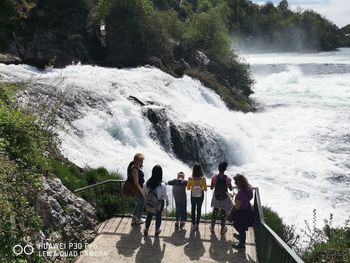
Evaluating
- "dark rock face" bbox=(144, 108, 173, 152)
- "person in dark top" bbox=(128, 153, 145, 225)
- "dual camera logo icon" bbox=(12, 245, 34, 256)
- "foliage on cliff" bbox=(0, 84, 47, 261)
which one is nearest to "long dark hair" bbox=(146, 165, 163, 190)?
"person in dark top" bbox=(128, 153, 145, 225)

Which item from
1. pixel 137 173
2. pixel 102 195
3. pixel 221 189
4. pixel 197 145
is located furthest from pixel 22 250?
pixel 197 145

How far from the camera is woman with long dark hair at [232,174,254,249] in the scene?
9.02 meters

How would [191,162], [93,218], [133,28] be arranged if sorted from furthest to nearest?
[133,28]
[191,162]
[93,218]

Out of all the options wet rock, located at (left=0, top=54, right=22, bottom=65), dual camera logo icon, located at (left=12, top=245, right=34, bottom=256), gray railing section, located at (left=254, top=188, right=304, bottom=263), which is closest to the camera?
gray railing section, located at (left=254, top=188, right=304, bottom=263)

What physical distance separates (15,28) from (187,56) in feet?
53.7

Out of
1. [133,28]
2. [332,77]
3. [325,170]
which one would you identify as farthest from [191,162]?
[332,77]

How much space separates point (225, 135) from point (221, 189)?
565 inches

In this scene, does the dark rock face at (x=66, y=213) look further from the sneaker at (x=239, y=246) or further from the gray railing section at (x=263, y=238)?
the sneaker at (x=239, y=246)

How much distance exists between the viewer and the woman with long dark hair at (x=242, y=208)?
9.02 m

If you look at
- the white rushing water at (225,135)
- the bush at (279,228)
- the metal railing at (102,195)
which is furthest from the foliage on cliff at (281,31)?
the metal railing at (102,195)

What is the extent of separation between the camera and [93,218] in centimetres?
996

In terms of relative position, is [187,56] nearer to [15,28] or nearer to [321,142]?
[15,28]

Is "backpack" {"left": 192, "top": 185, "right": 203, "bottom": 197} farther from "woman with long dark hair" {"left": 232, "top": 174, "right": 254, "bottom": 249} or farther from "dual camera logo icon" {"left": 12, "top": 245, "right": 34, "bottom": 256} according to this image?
"dual camera logo icon" {"left": 12, "top": 245, "right": 34, "bottom": 256}

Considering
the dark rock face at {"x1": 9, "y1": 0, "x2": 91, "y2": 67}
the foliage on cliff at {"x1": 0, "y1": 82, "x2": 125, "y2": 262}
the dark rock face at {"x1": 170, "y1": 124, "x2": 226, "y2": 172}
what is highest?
the dark rock face at {"x1": 9, "y1": 0, "x2": 91, "y2": 67}
